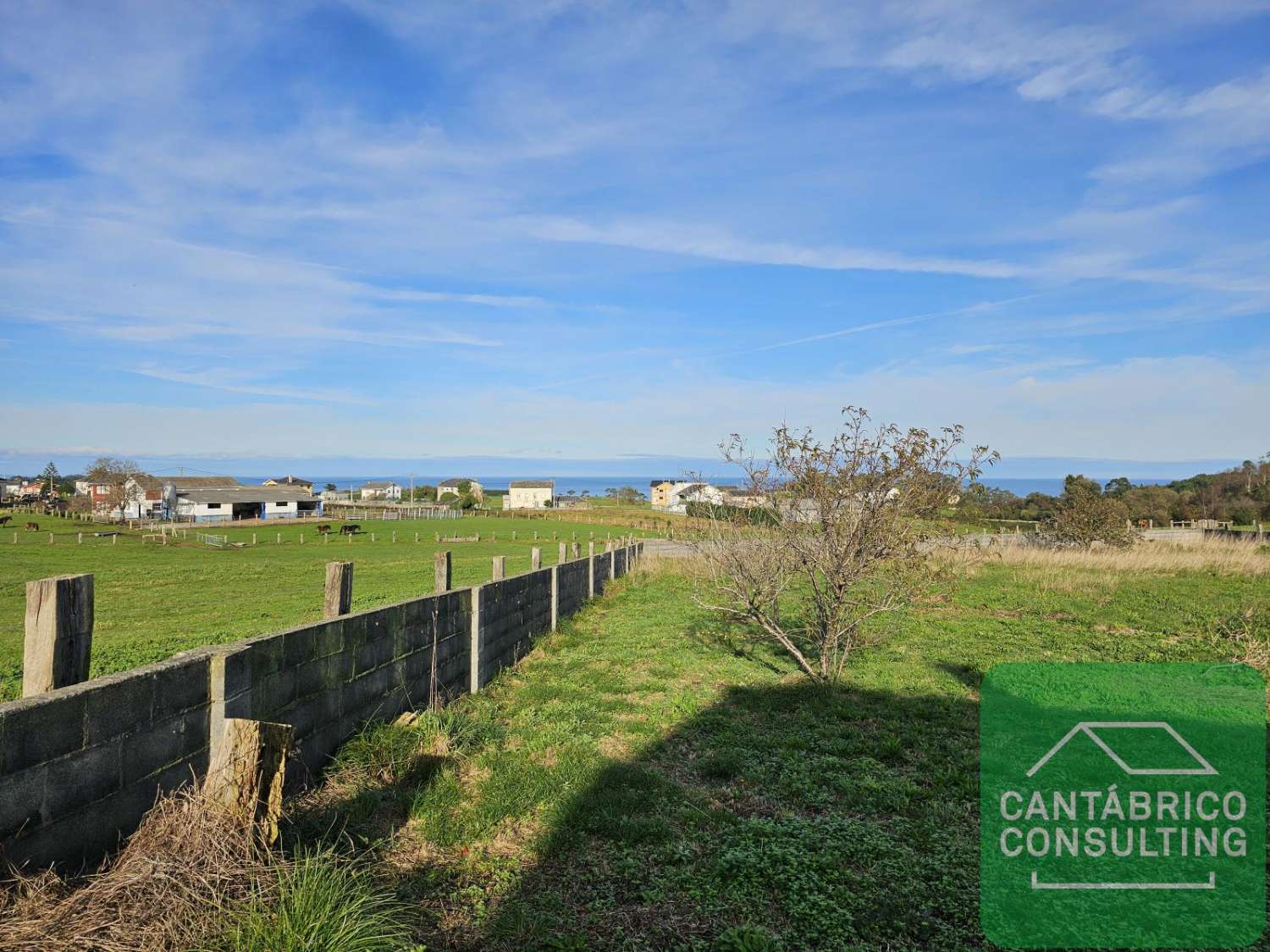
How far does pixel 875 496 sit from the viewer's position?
8.43m

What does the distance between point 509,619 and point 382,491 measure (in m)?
Result: 152

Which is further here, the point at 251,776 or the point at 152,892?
the point at 251,776

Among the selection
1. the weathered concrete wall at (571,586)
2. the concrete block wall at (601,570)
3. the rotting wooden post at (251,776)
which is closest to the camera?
the rotting wooden post at (251,776)

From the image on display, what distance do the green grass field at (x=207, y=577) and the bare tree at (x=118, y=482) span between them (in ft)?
45.9

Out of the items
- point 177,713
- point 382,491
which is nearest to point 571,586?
point 177,713

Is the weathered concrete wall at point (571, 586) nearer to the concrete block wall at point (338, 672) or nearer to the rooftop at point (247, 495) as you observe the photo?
the concrete block wall at point (338, 672)

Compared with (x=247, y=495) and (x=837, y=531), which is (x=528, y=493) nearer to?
(x=247, y=495)

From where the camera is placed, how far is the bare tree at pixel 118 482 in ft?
229

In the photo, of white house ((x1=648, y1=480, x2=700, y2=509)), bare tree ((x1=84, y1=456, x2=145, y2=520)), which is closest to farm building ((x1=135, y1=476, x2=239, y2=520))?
bare tree ((x1=84, y1=456, x2=145, y2=520))

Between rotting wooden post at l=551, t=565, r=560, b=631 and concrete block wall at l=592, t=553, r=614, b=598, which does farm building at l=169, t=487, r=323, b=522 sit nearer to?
concrete block wall at l=592, t=553, r=614, b=598

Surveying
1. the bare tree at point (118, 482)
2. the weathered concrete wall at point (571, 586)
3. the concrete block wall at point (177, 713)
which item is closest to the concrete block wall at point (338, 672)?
the concrete block wall at point (177, 713)

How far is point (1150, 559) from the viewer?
930 inches

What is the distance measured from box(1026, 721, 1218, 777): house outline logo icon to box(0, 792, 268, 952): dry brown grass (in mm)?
5307

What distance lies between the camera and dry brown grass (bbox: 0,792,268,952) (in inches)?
110
